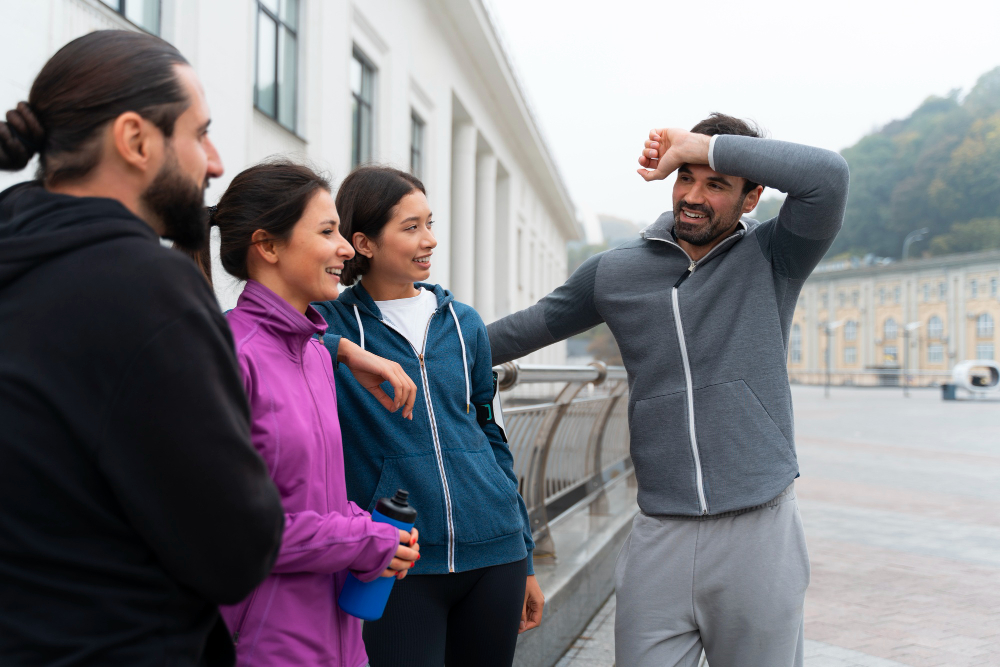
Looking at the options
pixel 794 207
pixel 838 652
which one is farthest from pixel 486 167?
pixel 794 207

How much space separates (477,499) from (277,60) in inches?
364

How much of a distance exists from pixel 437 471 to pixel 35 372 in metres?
1.22

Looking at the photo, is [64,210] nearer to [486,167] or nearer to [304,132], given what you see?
[304,132]

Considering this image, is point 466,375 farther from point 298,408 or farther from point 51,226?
point 51,226

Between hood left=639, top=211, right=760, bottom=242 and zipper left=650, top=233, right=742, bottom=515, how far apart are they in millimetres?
16

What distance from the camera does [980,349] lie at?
8800cm

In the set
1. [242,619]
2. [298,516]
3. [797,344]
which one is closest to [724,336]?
[298,516]

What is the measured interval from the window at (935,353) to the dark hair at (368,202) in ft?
331

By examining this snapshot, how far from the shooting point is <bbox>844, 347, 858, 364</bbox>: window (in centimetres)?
9906

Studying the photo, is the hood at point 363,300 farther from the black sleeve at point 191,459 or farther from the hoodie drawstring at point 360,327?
the black sleeve at point 191,459

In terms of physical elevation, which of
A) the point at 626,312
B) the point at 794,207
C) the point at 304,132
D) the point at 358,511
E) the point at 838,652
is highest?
the point at 304,132

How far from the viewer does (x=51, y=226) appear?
1088mm

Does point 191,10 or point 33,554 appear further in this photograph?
point 191,10

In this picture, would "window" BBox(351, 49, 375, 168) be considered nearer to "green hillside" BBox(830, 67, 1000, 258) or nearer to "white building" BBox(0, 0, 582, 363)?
"white building" BBox(0, 0, 582, 363)
